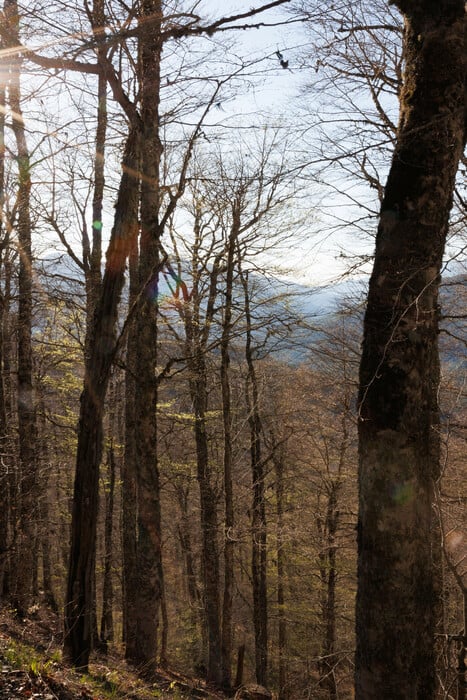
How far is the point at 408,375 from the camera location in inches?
121

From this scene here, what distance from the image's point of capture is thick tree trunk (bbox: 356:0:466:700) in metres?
2.91

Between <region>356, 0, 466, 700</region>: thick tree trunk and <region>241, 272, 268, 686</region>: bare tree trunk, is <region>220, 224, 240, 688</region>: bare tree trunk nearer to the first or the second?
<region>241, 272, 268, 686</region>: bare tree trunk

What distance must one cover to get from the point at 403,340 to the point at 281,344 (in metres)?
8.90

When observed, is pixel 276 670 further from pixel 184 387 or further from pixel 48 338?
pixel 48 338

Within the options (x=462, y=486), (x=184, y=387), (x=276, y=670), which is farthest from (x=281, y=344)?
(x=276, y=670)

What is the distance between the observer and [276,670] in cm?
1881

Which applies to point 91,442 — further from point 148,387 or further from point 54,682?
point 54,682

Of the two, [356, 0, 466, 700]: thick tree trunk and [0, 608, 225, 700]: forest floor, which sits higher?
[356, 0, 466, 700]: thick tree trunk

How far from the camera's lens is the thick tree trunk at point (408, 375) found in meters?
2.91

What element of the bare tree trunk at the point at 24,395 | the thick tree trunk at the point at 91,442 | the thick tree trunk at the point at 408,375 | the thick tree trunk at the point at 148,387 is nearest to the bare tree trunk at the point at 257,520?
the bare tree trunk at the point at 24,395

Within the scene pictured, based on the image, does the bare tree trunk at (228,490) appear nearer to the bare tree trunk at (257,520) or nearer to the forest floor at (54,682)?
the bare tree trunk at (257,520)

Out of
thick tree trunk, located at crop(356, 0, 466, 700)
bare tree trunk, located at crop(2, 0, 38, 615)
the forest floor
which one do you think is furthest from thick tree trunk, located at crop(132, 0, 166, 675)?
thick tree trunk, located at crop(356, 0, 466, 700)

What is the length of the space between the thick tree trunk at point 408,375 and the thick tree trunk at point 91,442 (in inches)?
120

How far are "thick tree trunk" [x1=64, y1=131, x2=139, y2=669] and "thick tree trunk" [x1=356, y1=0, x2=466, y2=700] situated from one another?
3.05 meters
